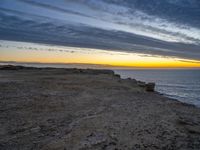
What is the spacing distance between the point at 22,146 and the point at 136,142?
449 centimetres

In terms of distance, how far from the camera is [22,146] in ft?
30.1

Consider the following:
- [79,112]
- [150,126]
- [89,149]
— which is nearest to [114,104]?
[79,112]

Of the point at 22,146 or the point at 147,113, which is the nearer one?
the point at 22,146

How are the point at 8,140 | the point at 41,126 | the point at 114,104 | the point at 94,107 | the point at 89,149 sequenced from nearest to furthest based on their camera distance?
the point at 89,149 → the point at 8,140 → the point at 41,126 → the point at 94,107 → the point at 114,104

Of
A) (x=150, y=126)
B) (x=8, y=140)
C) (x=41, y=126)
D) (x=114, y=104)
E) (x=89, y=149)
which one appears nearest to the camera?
(x=89, y=149)

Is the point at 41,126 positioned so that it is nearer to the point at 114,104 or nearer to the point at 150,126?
the point at 150,126

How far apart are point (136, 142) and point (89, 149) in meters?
2.18

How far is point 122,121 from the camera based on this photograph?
43.6ft

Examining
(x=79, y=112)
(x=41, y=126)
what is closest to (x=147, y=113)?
(x=79, y=112)

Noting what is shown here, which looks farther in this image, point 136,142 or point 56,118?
point 56,118

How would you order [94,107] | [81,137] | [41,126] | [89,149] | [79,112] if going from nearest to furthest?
[89,149] < [81,137] < [41,126] < [79,112] < [94,107]

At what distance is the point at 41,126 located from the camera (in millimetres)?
11672

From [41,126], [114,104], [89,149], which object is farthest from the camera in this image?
[114,104]

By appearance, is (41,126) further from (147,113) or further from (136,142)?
(147,113)
